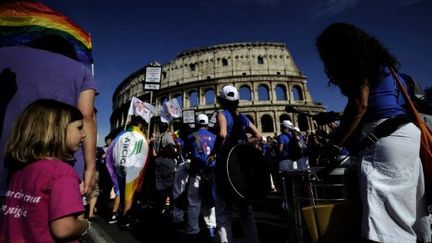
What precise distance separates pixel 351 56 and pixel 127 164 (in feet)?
13.4

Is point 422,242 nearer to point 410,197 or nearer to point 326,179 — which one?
point 410,197

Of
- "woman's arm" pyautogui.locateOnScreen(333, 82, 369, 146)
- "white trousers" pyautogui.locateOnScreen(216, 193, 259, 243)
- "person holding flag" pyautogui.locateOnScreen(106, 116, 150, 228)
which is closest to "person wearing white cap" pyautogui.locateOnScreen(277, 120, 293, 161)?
"person holding flag" pyautogui.locateOnScreen(106, 116, 150, 228)

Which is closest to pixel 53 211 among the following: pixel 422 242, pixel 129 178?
pixel 422 242

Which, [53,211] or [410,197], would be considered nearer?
[53,211]

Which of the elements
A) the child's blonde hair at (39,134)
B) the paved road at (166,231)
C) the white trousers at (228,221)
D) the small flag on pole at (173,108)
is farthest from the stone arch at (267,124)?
the child's blonde hair at (39,134)

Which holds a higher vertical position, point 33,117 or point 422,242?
point 33,117

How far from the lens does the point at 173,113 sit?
9266 mm

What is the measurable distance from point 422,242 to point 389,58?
4.20 ft

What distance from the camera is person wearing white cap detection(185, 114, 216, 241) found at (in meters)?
3.86

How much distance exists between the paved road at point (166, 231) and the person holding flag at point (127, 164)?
38 cm

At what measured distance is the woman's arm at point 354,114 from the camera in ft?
5.72

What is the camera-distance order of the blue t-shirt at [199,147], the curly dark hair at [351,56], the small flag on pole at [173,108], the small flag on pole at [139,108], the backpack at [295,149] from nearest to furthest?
the curly dark hair at [351,56]
the blue t-shirt at [199,147]
the backpack at [295,149]
the small flag on pole at [139,108]
the small flag on pole at [173,108]

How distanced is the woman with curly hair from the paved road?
5.87 ft

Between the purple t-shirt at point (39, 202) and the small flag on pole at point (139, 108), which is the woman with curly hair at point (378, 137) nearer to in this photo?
the purple t-shirt at point (39, 202)
